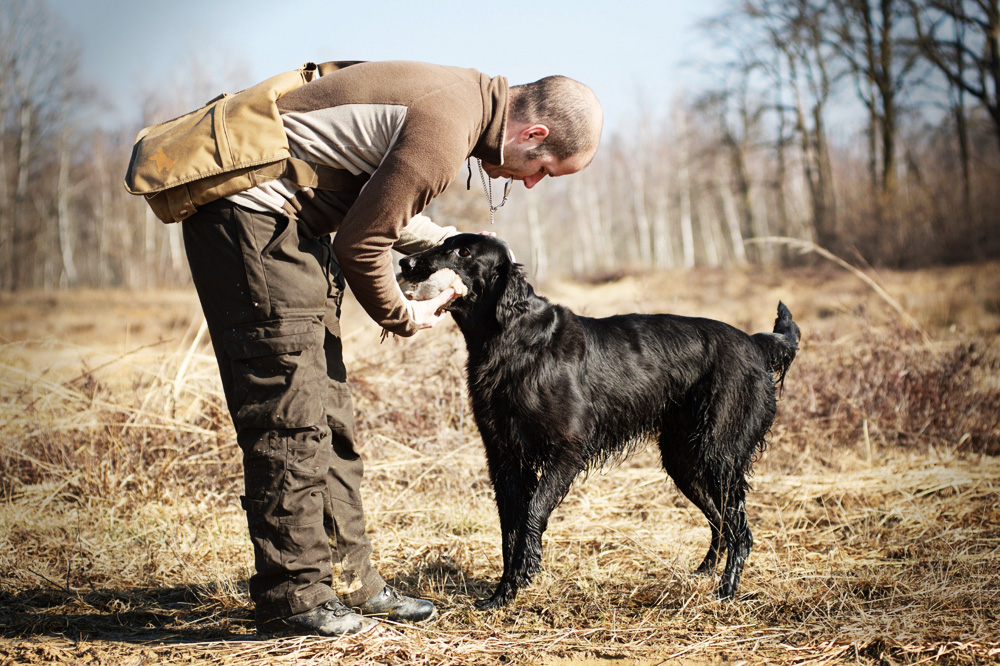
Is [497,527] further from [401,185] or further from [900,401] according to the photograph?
[900,401]

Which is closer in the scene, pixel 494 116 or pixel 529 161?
pixel 494 116

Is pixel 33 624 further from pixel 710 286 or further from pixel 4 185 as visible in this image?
pixel 4 185

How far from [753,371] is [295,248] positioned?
2.12 metres

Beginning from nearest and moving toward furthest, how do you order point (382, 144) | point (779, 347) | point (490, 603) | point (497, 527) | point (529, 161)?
1. point (382, 144)
2. point (529, 161)
3. point (490, 603)
4. point (779, 347)
5. point (497, 527)

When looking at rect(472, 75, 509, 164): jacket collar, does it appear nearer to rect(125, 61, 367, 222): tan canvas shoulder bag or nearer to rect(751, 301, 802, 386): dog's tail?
rect(125, 61, 367, 222): tan canvas shoulder bag

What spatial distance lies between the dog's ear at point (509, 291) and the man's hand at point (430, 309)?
0.78 ft

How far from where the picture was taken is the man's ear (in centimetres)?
244

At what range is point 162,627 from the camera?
272 centimetres

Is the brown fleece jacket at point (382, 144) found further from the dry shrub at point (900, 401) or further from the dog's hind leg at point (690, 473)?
the dry shrub at point (900, 401)

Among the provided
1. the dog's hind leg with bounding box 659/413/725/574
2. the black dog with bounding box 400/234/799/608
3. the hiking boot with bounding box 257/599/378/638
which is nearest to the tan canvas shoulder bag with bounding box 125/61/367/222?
the black dog with bounding box 400/234/799/608

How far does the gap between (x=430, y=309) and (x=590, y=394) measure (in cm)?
89

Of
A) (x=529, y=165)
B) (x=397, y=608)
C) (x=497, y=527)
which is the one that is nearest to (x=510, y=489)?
(x=397, y=608)

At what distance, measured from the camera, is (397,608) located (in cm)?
269

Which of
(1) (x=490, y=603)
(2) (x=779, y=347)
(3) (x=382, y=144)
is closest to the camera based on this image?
(3) (x=382, y=144)
